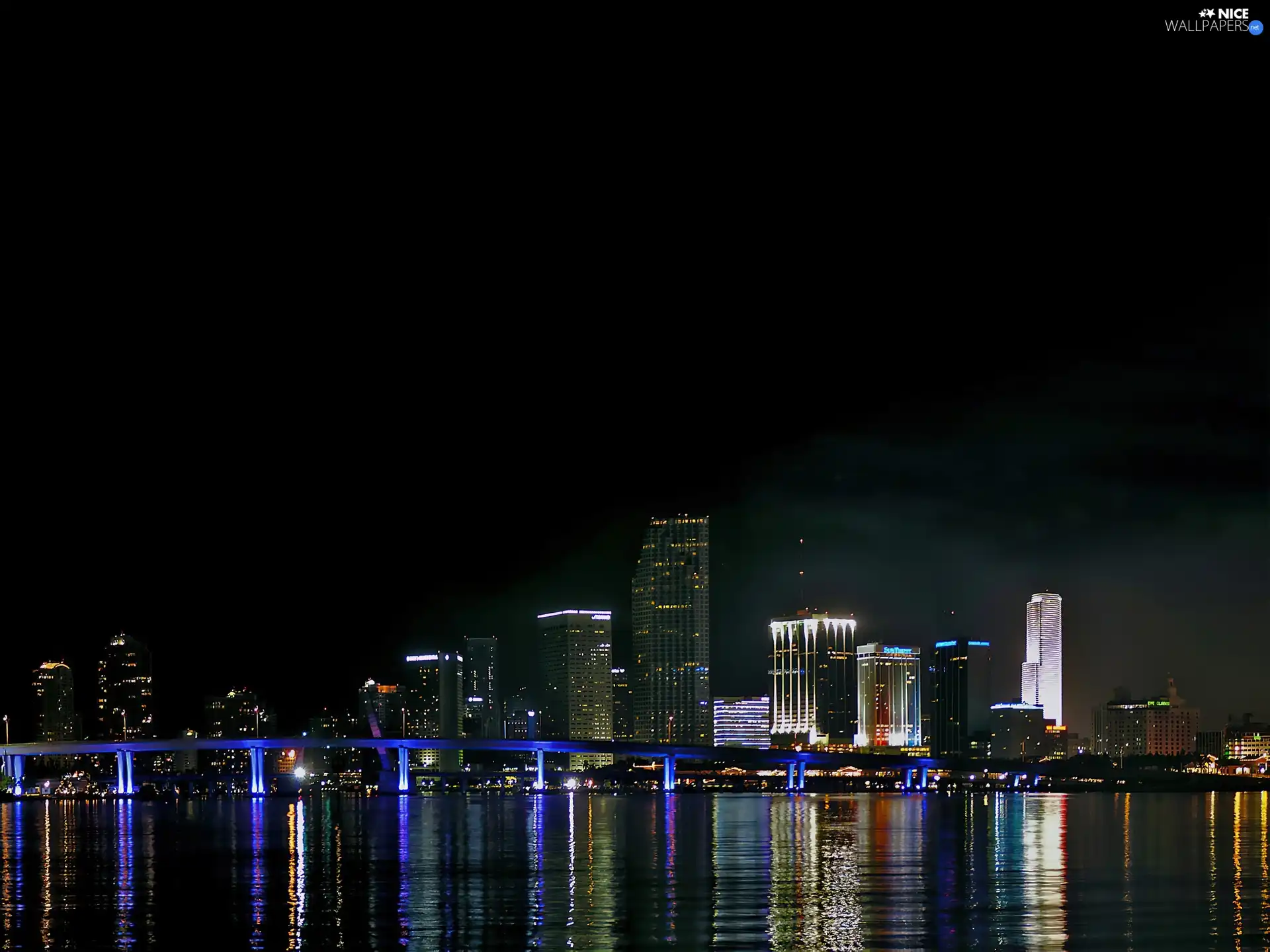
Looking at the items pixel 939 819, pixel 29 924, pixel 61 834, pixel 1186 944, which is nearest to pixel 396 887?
pixel 29 924

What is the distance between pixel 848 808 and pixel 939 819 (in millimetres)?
28967

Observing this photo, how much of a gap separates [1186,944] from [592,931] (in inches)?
546

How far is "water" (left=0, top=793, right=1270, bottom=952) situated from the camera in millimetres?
37375

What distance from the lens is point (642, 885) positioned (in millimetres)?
49938

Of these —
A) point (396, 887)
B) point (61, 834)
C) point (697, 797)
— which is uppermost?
point (396, 887)

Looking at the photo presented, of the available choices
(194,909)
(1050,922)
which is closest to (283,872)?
(194,909)

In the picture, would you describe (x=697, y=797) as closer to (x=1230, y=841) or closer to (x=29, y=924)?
(x=1230, y=841)

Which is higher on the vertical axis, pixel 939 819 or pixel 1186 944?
pixel 1186 944

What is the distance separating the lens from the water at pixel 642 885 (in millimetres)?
37375

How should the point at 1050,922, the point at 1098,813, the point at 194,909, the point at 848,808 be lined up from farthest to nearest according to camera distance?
the point at 848,808
the point at 1098,813
the point at 194,909
the point at 1050,922

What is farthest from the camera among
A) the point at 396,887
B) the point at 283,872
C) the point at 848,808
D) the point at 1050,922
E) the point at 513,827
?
the point at 848,808

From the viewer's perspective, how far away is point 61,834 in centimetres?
9294

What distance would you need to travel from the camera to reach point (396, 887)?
163ft

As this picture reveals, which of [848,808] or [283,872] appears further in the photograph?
[848,808]
